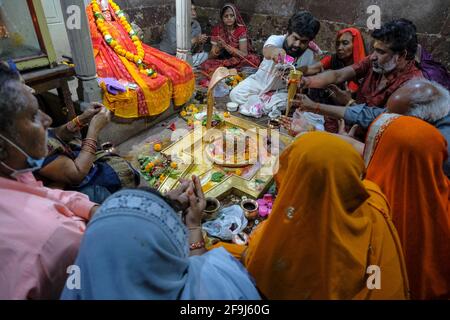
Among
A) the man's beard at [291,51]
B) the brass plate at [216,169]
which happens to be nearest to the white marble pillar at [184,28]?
the man's beard at [291,51]

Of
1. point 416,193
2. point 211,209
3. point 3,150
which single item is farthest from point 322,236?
point 3,150

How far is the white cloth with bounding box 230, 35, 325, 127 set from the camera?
4383mm

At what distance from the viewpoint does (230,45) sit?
598cm

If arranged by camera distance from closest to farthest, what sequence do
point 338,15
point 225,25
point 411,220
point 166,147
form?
point 411,220
point 166,147
point 338,15
point 225,25

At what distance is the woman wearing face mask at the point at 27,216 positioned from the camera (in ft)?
3.77

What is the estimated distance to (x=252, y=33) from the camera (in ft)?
21.7

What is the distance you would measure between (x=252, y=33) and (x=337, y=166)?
6.14 metres

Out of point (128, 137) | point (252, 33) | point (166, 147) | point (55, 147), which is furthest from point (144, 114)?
point (252, 33)

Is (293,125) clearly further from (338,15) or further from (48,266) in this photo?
(338,15)

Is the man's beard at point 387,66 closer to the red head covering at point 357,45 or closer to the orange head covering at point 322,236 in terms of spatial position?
the red head covering at point 357,45

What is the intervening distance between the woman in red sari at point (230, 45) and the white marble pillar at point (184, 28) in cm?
103

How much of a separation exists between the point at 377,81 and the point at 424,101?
170cm

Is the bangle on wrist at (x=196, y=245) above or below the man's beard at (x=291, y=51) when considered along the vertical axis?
below

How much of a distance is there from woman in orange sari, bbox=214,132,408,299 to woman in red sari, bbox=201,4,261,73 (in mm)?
4895
